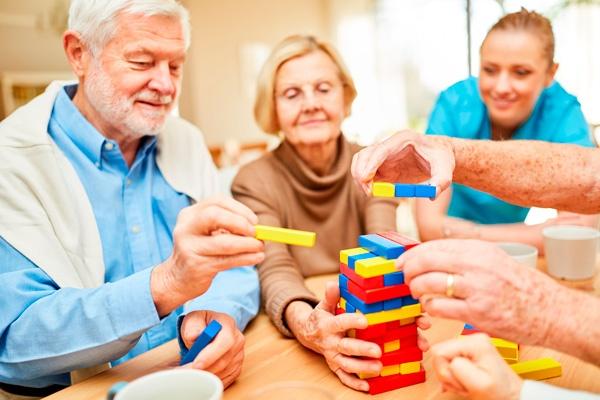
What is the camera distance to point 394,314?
917 mm

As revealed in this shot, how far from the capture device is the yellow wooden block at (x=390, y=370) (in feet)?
3.02

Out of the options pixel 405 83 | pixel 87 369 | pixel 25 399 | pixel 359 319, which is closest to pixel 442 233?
pixel 359 319

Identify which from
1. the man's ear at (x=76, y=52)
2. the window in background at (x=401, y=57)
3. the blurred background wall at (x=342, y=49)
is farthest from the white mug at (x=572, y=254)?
the window in background at (x=401, y=57)

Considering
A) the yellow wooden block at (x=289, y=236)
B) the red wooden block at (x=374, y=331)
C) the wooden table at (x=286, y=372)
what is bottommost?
the wooden table at (x=286, y=372)

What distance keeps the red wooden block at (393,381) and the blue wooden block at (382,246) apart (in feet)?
0.72

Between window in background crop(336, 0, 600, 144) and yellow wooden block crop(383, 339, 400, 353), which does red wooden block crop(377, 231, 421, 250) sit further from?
window in background crop(336, 0, 600, 144)

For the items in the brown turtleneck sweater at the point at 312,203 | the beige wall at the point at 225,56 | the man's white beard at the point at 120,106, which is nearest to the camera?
the man's white beard at the point at 120,106

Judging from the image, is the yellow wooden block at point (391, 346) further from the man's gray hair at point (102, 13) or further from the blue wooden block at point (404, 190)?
the man's gray hair at point (102, 13)

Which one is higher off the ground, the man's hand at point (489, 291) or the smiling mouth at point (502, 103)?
the smiling mouth at point (502, 103)

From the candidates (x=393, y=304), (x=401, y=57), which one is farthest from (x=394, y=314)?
(x=401, y=57)

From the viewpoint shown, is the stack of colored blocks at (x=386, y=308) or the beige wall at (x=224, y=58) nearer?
the stack of colored blocks at (x=386, y=308)

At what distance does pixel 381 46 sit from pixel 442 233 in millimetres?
6027

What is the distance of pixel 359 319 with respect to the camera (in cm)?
90

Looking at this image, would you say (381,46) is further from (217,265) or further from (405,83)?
(217,265)
